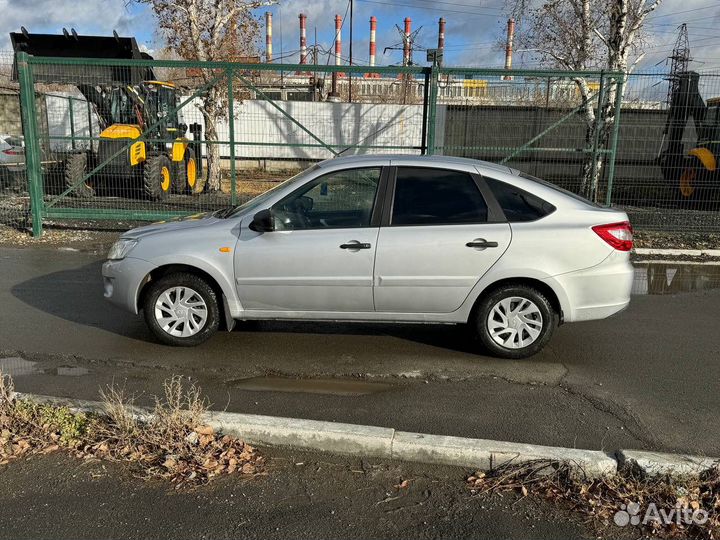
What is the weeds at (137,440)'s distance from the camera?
332cm

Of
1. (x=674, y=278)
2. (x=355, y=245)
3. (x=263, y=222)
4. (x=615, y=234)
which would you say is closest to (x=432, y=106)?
(x=674, y=278)

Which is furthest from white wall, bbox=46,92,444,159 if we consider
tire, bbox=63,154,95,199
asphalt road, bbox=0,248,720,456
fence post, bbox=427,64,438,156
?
asphalt road, bbox=0,248,720,456

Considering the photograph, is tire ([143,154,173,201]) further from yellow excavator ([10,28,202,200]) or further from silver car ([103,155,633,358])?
silver car ([103,155,633,358])

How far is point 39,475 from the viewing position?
3.28 m

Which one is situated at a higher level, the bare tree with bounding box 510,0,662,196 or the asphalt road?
the bare tree with bounding box 510,0,662,196

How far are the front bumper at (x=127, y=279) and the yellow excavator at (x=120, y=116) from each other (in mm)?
7603

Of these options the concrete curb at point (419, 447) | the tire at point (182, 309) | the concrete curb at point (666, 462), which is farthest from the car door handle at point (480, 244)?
the tire at point (182, 309)

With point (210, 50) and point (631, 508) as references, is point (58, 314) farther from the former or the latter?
point (210, 50)

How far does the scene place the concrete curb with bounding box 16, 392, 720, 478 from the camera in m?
3.27

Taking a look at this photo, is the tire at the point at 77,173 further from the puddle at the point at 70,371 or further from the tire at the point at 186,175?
the puddle at the point at 70,371

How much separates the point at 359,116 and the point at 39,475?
19.3 m

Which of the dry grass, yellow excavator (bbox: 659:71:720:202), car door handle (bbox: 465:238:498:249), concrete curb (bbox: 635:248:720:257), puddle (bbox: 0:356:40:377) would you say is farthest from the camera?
yellow excavator (bbox: 659:71:720:202)

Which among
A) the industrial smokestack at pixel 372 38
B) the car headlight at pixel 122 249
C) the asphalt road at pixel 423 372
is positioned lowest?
the asphalt road at pixel 423 372

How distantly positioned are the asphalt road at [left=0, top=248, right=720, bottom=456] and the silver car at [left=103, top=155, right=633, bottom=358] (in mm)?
381
